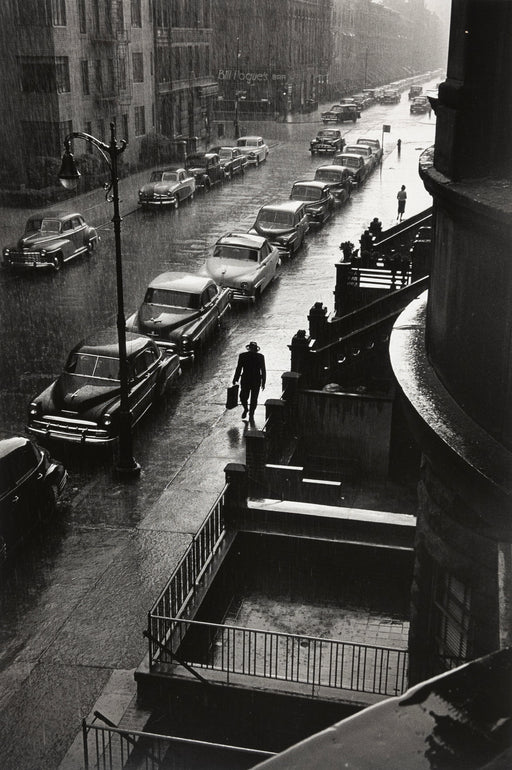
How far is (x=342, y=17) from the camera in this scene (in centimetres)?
11569

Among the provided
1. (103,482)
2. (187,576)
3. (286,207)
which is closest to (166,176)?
(286,207)

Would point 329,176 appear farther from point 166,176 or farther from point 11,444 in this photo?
point 11,444

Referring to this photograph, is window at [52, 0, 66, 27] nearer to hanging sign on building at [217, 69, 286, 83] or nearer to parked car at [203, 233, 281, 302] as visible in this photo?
parked car at [203, 233, 281, 302]

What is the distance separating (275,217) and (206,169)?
15.1m

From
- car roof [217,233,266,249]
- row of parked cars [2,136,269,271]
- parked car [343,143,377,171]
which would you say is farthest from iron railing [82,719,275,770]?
parked car [343,143,377,171]

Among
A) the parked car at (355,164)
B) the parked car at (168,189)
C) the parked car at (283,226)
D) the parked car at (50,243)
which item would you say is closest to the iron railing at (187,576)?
the parked car at (50,243)

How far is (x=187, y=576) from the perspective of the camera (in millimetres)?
10375

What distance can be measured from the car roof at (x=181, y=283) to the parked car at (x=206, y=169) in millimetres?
24099

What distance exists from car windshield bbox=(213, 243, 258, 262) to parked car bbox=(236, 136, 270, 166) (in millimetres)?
26764

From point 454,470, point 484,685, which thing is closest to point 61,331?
point 454,470

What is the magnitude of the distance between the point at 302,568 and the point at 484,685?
30.2ft

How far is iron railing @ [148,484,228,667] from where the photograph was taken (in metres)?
9.32

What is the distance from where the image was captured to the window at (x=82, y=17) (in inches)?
1720

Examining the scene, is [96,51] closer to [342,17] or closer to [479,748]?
[479,748]
